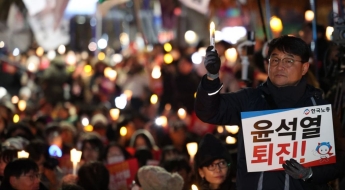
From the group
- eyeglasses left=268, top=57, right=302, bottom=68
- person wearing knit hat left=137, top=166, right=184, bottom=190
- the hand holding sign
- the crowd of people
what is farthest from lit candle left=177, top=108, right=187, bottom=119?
the hand holding sign

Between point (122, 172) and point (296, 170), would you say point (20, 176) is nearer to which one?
point (122, 172)

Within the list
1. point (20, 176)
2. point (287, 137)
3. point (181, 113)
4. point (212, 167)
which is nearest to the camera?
point (287, 137)

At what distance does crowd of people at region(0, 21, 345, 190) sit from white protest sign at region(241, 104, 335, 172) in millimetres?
84

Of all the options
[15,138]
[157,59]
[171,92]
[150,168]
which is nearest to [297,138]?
[150,168]

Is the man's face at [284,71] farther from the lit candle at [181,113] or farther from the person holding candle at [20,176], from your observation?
Answer: the lit candle at [181,113]

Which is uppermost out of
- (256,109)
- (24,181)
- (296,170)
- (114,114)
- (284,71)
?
(284,71)

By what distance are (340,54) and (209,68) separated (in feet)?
10.0

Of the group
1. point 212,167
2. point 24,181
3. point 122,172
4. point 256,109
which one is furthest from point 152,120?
point 256,109

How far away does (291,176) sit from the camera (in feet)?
19.2

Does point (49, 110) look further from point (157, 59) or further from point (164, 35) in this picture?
point (164, 35)

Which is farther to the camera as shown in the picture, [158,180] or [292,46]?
[158,180]

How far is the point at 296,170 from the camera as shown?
576 cm

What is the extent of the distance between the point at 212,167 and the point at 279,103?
180 centimetres

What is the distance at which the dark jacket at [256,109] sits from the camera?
5.84 metres
